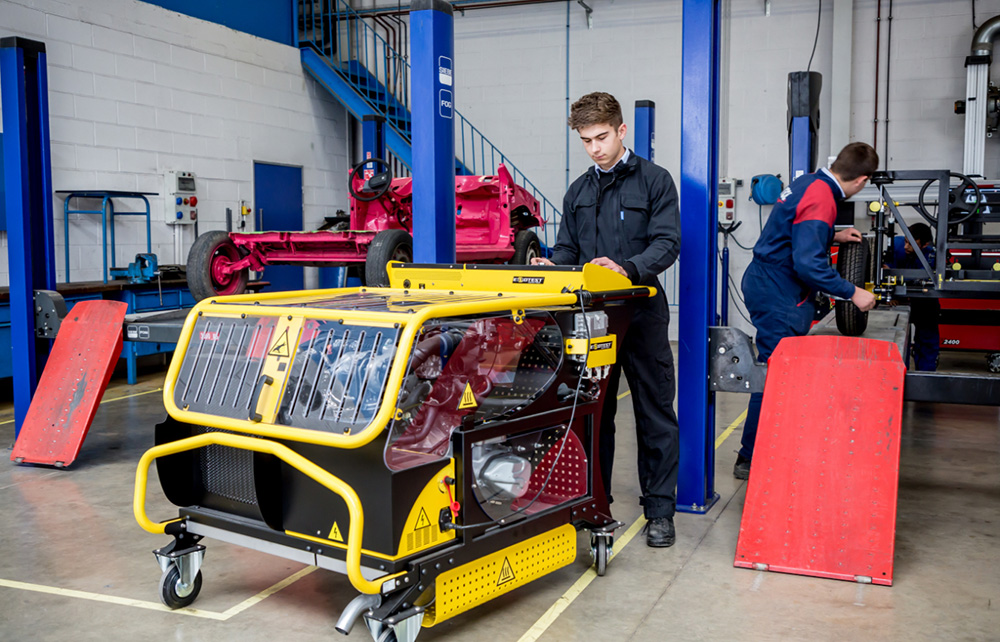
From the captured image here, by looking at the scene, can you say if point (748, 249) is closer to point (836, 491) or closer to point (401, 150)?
point (401, 150)

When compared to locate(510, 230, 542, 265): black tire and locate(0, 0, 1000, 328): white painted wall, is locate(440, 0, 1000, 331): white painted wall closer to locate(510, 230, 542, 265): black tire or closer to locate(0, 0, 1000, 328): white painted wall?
locate(0, 0, 1000, 328): white painted wall

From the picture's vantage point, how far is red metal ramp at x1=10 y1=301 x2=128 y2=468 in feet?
16.2

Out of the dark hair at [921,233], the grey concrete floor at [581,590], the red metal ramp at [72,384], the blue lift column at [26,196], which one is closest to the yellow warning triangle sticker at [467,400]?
the grey concrete floor at [581,590]

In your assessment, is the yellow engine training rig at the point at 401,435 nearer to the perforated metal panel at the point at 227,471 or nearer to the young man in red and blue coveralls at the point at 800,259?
the perforated metal panel at the point at 227,471

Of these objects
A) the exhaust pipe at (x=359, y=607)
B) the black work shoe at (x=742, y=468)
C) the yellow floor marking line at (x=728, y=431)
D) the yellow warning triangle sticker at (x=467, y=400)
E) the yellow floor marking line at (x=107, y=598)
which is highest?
the yellow warning triangle sticker at (x=467, y=400)

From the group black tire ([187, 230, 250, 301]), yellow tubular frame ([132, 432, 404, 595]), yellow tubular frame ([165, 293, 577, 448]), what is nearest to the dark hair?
yellow tubular frame ([165, 293, 577, 448])

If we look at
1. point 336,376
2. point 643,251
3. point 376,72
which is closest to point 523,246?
point 376,72

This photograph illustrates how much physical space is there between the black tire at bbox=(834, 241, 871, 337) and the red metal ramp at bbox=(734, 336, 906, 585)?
4.11 ft

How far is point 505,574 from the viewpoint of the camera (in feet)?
9.12

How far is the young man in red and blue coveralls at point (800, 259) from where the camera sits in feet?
12.8

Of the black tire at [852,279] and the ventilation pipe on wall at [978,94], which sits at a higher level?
the ventilation pipe on wall at [978,94]

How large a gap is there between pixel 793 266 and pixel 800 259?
0.23 meters

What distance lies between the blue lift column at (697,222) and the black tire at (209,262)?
4.31 m

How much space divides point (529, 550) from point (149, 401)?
202 inches
